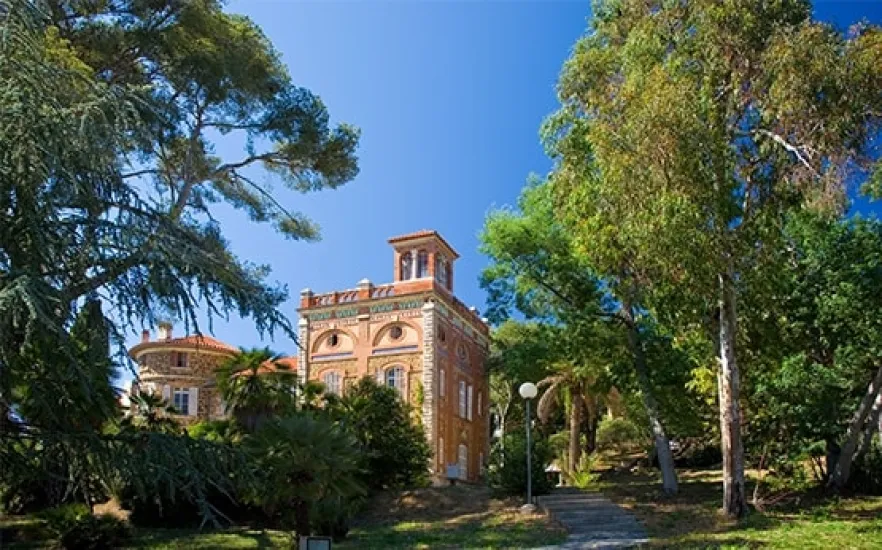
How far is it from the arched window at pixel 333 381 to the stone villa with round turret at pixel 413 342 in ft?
0.12

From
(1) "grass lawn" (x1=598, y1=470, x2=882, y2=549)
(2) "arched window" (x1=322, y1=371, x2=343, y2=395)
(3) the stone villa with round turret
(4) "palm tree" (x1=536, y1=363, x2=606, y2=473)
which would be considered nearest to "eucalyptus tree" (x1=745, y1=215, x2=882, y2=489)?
(1) "grass lawn" (x1=598, y1=470, x2=882, y2=549)

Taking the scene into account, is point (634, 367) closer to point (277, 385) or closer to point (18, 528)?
point (277, 385)

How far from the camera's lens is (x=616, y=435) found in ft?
122

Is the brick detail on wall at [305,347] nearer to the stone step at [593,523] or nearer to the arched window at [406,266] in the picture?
the arched window at [406,266]

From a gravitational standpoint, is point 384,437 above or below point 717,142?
below

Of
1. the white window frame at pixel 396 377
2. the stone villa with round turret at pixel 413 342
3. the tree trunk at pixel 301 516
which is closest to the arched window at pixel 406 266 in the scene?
the stone villa with round turret at pixel 413 342

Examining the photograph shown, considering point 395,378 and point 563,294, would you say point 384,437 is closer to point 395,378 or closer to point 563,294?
point 395,378

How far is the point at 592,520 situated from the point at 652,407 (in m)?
5.76

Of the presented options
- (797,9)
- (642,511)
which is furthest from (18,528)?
(797,9)

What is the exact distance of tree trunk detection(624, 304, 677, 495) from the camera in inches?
898

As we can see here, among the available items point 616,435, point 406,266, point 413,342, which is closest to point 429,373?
point 413,342

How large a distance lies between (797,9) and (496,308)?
46.9 feet

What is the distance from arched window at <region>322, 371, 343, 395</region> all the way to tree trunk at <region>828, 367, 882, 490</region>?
17563 mm

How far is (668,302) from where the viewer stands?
59.1 feet
